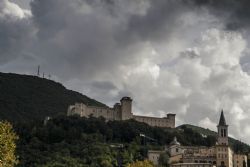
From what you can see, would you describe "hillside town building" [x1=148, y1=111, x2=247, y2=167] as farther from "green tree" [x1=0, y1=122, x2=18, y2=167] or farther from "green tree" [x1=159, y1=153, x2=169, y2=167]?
"green tree" [x1=0, y1=122, x2=18, y2=167]

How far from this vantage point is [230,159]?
12312 centimetres

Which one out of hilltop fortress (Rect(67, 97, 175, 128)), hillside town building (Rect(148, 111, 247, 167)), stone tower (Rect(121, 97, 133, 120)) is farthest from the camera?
stone tower (Rect(121, 97, 133, 120))

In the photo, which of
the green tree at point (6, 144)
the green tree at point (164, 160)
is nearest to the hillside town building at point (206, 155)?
the green tree at point (164, 160)

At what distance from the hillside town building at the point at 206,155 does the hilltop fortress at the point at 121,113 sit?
88.5 ft

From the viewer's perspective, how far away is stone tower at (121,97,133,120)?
160750mm

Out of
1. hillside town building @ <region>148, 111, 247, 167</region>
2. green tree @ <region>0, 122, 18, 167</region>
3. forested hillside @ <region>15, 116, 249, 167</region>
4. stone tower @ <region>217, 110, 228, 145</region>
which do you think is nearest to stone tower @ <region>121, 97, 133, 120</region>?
forested hillside @ <region>15, 116, 249, 167</region>

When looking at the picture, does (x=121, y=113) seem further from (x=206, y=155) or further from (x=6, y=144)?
(x=6, y=144)

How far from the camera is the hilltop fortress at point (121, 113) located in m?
159

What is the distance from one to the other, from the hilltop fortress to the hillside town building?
88.5 feet

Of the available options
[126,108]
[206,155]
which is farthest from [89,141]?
[126,108]

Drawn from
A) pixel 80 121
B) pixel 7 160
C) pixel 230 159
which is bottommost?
pixel 7 160

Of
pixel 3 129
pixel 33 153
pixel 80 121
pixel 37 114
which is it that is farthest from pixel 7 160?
pixel 37 114

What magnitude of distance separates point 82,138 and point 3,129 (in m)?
97.8

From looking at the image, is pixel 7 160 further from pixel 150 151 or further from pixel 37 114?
pixel 37 114
